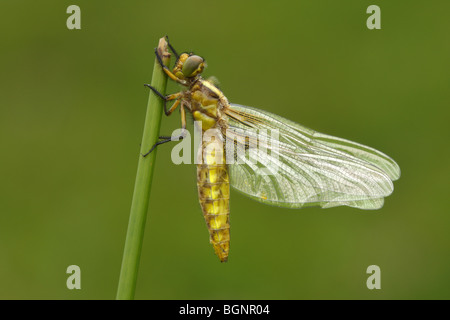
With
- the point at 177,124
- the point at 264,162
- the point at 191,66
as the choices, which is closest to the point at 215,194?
the point at 264,162

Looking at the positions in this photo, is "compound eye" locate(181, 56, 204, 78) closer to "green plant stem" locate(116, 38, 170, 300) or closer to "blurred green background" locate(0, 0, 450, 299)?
"green plant stem" locate(116, 38, 170, 300)

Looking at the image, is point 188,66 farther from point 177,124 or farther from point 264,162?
point 177,124

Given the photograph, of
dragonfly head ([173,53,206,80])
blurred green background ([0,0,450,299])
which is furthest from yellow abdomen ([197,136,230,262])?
blurred green background ([0,0,450,299])

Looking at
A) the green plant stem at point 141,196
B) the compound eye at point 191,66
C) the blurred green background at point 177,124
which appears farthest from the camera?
the blurred green background at point 177,124

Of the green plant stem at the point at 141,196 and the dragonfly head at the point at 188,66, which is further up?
the dragonfly head at the point at 188,66

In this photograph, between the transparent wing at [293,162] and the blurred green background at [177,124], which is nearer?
the transparent wing at [293,162]

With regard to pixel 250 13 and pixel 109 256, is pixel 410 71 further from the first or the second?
pixel 109 256

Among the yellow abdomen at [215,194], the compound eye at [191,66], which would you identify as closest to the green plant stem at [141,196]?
the compound eye at [191,66]

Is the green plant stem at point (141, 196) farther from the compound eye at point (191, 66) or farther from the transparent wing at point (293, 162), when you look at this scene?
the transparent wing at point (293, 162)
